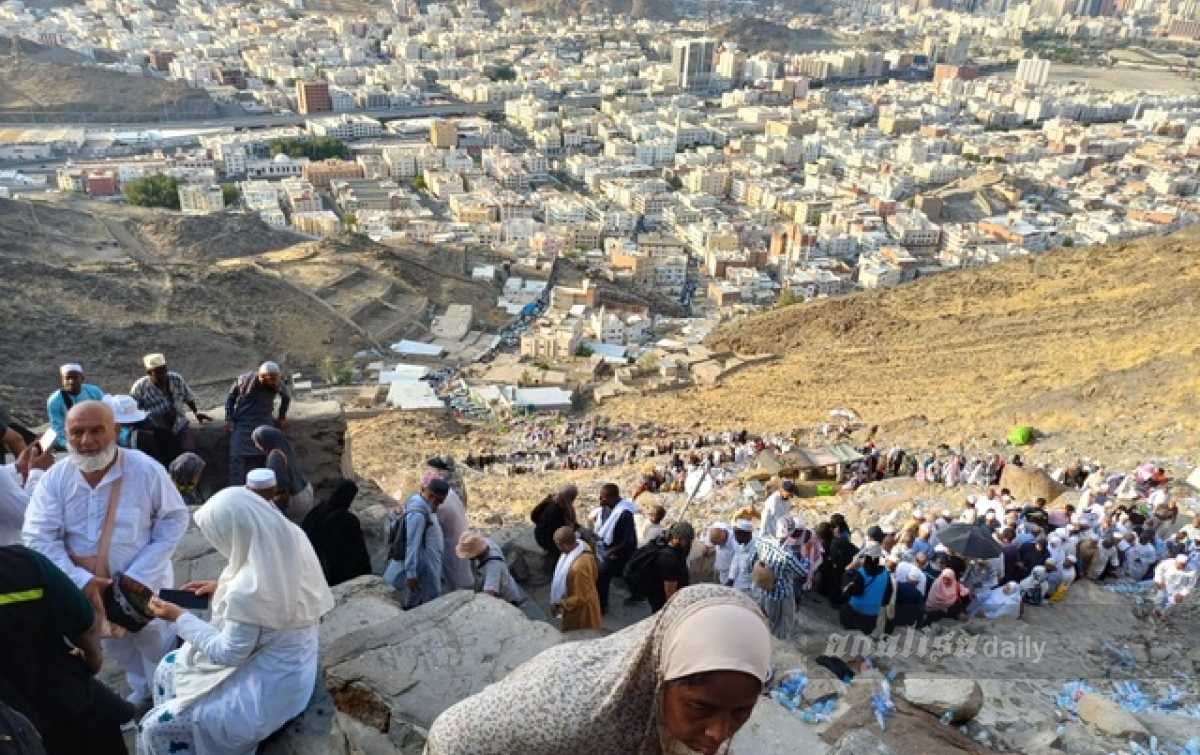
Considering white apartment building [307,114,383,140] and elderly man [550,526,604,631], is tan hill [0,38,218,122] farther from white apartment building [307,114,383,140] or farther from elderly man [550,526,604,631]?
elderly man [550,526,604,631]

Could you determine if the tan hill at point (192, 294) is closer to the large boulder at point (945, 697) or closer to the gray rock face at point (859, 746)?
the large boulder at point (945, 697)

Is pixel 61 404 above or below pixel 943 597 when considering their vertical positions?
above

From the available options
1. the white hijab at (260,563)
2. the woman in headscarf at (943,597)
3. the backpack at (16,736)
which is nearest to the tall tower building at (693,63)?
the woman in headscarf at (943,597)

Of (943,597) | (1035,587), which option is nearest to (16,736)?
(943,597)

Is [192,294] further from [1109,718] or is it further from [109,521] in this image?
[1109,718]

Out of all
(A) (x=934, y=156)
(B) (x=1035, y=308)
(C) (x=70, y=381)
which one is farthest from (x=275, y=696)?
(A) (x=934, y=156)
